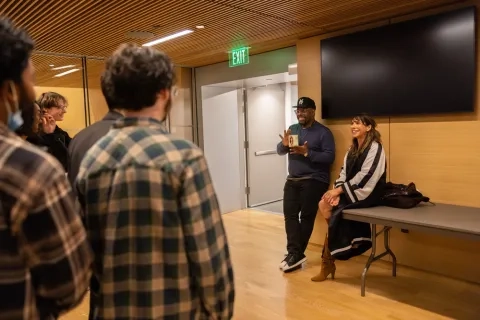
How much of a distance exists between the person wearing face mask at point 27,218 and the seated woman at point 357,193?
2.58 m

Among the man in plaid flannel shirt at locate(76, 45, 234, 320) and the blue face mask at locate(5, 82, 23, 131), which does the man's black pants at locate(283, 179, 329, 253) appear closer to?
the man in plaid flannel shirt at locate(76, 45, 234, 320)

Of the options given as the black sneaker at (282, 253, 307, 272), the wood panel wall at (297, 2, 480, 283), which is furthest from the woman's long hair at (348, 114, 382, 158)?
the black sneaker at (282, 253, 307, 272)

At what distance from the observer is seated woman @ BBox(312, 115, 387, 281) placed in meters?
3.22

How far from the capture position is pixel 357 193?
3.22 meters

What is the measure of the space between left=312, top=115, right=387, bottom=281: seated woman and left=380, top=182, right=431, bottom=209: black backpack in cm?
6

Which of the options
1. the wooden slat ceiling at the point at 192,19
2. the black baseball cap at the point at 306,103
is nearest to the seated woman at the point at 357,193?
the black baseball cap at the point at 306,103

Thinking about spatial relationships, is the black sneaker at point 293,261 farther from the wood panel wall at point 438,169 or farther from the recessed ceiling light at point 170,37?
the recessed ceiling light at point 170,37

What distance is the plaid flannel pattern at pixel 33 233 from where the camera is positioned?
842 millimetres

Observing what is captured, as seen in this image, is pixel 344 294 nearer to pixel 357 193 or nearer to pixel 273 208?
pixel 357 193

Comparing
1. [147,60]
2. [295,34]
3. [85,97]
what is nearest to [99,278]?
[147,60]

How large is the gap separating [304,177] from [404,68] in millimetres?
1295

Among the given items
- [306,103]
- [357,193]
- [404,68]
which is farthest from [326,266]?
[404,68]

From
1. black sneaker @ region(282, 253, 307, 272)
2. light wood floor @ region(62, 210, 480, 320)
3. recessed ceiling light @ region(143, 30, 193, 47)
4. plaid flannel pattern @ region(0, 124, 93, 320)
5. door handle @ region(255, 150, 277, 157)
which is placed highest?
recessed ceiling light @ region(143, 30, 193, 47)

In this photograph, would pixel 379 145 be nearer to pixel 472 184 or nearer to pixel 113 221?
pixel 472 184
